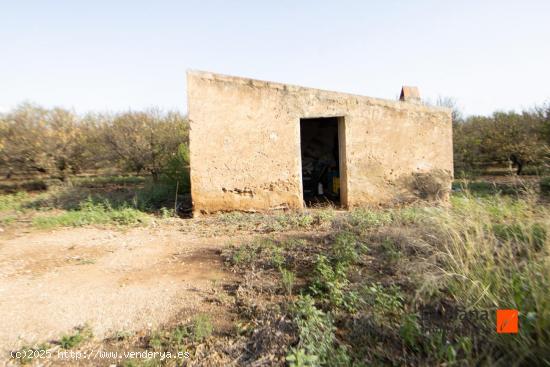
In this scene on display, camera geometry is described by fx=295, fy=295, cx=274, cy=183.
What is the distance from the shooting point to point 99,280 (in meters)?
3.71

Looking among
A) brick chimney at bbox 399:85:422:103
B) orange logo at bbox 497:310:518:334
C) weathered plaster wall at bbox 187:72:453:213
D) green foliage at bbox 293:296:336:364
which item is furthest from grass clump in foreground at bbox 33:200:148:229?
brick chimney at bbox 399:85:422:103

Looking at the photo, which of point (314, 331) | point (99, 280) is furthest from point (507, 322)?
point (99, 280)

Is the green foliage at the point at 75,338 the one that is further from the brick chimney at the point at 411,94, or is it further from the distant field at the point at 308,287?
the brick chimney at the point at 411,94

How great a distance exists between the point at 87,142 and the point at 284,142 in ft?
27.3

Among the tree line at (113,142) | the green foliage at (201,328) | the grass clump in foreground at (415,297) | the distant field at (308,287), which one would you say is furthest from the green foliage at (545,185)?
the green foliage at (201,328)

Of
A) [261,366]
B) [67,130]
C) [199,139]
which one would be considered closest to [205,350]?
[261,366]

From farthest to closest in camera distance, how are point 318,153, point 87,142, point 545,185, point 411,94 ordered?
1. point 87,142
2. point 318,153
3. point 545,185
4. point 411,94

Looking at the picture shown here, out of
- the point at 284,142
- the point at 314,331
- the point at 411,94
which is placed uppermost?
the point at 411,94

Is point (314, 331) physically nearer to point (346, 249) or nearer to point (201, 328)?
point (201, 328)

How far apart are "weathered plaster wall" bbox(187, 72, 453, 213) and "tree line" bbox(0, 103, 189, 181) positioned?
2.98 metres

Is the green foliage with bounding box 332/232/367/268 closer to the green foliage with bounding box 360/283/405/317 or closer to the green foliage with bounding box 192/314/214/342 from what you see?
the green foliage with bounding box 360/283/405/317

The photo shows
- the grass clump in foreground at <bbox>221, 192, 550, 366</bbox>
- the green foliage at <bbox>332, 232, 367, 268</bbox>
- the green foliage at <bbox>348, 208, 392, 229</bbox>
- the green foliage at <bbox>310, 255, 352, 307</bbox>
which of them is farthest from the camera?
the green foliage at <bbox>348, 208, 392, 229</bbox>

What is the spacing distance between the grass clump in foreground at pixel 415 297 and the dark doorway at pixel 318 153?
19.4ft

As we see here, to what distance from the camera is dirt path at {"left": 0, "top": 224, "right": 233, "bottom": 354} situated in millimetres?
2805
